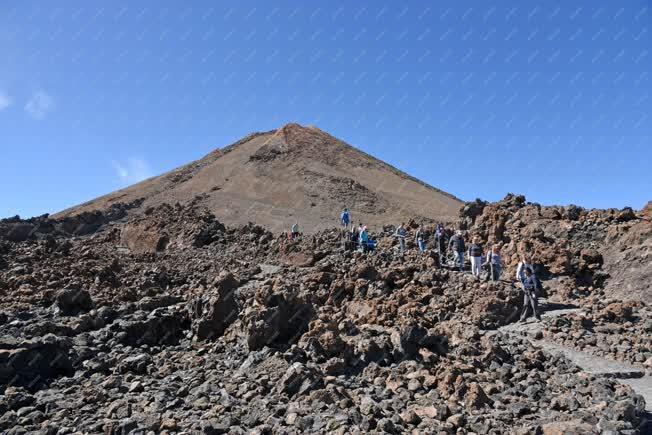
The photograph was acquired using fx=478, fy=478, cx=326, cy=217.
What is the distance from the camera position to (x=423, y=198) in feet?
136

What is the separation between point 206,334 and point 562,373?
6.81m

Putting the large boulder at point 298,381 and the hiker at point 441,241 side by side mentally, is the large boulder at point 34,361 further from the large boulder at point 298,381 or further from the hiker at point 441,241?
the hiker at point 441,241

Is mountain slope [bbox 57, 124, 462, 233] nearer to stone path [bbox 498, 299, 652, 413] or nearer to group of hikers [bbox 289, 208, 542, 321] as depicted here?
group of hikers [bbox 289, 208, 542, 321]

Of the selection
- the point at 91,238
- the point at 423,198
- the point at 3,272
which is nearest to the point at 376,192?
the point at 423,198

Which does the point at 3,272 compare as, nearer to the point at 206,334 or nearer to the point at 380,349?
the point at 206,334

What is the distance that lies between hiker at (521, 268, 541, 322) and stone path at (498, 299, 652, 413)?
177mm

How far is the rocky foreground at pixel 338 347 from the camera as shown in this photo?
6086 millimetres

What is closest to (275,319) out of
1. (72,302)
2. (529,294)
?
(529,294)

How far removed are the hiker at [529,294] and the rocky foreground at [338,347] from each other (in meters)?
0.36

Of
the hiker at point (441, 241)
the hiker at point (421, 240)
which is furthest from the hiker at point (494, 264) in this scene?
the hiker at point (421, 240)

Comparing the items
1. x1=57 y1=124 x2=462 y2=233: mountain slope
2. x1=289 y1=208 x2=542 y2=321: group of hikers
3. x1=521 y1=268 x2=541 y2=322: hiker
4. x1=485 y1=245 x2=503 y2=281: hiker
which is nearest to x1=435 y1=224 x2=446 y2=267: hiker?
x1=289 y1=208 x2=542 y2=321: group of hikers

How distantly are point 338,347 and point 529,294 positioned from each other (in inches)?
207

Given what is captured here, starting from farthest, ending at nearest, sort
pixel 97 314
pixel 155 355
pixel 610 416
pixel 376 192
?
pixel 376 192 < pixel 97 314 < pixel 155 355 < pixel 610 416

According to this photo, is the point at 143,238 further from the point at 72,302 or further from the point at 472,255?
the point at 472,255
